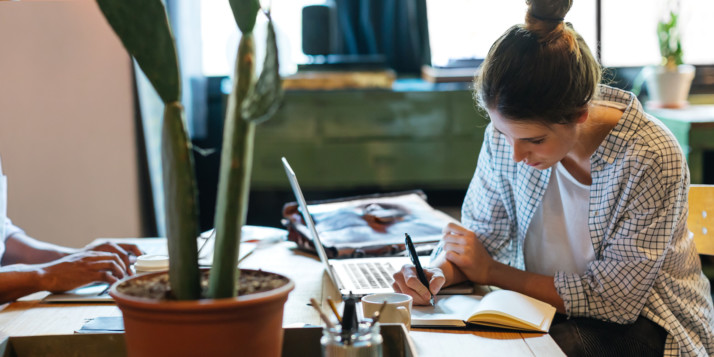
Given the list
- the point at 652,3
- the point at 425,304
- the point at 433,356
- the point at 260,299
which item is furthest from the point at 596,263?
the point at 652,3

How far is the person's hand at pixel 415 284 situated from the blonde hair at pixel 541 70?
1.08ft

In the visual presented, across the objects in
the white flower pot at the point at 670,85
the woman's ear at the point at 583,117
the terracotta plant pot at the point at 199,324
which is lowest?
the white flower pot at the point at 670,85

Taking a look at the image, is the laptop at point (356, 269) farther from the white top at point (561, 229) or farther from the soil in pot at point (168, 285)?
the soil in pot at point (168, 285)

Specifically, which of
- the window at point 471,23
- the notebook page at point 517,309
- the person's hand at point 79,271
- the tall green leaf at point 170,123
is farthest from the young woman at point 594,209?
the window at point 471,23

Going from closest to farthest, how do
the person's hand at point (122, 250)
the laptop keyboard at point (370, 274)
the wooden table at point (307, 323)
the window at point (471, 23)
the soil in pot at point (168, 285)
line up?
the soil in pot at point (168, 285), the wooden table at point (307, 323), the laptop keyboard at point (370, 274), the person's hand at point (122, 250), the window at point (471, 23)

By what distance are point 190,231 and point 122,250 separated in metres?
0.96

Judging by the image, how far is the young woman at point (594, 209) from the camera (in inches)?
51.8

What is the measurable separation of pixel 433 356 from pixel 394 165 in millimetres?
2320

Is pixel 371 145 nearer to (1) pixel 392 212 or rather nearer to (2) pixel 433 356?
(1) pixel 392 212

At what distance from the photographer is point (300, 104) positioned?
328cm

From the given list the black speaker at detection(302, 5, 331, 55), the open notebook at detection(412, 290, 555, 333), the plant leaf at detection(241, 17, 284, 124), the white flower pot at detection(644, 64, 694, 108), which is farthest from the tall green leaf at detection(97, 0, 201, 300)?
the white flower pot at detection(644, 64, 694, 108)

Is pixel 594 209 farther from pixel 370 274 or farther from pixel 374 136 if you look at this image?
pixel 374 136

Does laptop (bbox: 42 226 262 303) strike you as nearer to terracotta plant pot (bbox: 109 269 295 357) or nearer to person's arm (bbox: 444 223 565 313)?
terracotta plant pot (bbox: 109 269 295 357)

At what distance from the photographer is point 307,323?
1158mm
